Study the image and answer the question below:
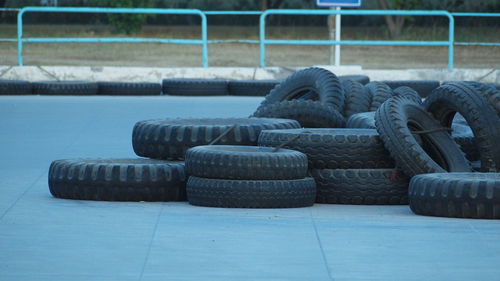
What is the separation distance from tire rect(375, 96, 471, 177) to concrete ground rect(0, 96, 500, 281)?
388 mm

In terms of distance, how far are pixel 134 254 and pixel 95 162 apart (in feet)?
8.39

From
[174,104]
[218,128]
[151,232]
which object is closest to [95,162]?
[218,128]

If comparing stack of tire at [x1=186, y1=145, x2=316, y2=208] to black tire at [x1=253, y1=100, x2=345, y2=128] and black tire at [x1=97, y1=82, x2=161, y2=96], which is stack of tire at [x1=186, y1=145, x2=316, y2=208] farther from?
black tire at [x1=97, y1=82, x2=161, y2=96]

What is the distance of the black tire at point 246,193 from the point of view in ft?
23.3

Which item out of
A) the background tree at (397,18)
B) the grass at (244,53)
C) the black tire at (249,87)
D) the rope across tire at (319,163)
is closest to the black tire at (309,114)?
the rope across tire at (319,163)

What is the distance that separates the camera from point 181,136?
8.30 m

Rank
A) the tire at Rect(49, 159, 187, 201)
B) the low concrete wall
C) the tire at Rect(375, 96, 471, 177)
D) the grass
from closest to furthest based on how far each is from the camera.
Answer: the tire at Rect(49, 159, 187, 201) < the tire at Rect(375, 96, 471, 177) < the low concrete wall < the grass

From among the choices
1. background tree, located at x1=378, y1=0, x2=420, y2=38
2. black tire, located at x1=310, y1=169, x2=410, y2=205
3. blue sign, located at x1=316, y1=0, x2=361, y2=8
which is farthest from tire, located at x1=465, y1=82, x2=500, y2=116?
background tree, located at x1=378, y1=0, x2=420, y2=38

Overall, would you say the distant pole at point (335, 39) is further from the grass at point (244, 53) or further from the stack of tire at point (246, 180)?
the stack of tire at point (246, 180)

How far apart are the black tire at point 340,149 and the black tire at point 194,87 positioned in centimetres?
1057

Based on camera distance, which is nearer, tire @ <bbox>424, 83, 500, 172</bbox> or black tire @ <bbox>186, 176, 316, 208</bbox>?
black tire @ <bbox>186, 176, 316, 208</bbox>

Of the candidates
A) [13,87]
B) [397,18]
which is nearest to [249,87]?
[13,87]

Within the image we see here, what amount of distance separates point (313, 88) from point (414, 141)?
314cm

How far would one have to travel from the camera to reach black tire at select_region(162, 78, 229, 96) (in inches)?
722
